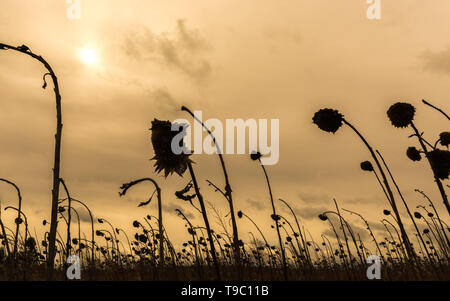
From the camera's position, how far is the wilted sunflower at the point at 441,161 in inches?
251

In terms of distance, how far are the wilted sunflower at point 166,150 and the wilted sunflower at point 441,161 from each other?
3436 mm

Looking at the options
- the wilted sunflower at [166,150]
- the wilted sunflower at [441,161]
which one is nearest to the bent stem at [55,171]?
the wilted sunflower at [166,150]

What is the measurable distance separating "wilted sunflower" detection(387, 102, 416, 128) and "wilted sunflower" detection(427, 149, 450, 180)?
0.61 metres

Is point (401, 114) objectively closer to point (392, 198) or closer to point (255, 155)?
point (392, 198)

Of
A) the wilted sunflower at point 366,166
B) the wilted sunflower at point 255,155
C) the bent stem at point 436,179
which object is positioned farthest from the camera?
the wilted sunflower at point 255,155

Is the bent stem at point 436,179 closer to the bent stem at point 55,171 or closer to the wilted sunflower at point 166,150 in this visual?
the wilted sunflower at point 166,150

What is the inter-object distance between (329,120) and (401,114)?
1075mm

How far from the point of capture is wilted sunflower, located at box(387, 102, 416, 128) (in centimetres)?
680

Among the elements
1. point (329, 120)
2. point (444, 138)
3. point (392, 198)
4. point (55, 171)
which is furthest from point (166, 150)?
point (444, 138)

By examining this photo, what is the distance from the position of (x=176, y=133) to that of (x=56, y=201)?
1962mm

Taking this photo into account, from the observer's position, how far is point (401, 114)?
6867 millimetres

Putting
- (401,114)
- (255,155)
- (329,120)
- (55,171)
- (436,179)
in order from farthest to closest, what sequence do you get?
(255,155)
(329,120)
(401,114)
(55,171)
(436,179)

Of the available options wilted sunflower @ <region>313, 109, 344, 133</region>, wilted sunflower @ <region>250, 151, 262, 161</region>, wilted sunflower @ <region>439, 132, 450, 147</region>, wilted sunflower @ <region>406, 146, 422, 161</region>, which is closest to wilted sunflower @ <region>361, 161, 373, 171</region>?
wilted sunflower @ <region>406, 146, 422, 161</region>
